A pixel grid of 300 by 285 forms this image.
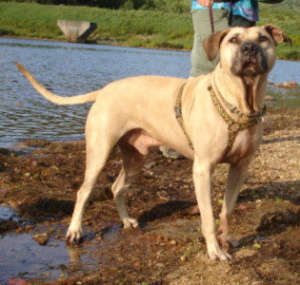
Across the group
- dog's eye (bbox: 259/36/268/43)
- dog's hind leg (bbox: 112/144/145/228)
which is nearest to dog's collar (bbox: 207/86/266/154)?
dog's eye (bbox: 259/36/268/43)

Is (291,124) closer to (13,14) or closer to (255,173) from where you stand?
(255,173)

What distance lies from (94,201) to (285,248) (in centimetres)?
201

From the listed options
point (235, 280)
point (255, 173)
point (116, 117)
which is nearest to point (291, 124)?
point (255, 173)

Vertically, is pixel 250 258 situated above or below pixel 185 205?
above

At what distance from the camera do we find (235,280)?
3508 millimetres

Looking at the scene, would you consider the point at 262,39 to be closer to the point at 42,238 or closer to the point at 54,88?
the point at 42,238

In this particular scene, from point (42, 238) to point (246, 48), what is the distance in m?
2.15

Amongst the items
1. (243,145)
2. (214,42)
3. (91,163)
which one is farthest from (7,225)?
(214,42)

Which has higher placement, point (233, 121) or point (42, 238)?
point (233, 121)

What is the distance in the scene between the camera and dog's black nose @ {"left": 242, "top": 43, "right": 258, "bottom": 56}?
376 cm

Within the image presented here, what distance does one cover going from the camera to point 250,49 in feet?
12.4

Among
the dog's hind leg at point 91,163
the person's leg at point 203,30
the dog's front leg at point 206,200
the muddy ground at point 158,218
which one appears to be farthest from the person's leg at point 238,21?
the dog's front leg at point 206,200

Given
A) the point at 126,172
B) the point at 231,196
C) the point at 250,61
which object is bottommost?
the point at 126,172

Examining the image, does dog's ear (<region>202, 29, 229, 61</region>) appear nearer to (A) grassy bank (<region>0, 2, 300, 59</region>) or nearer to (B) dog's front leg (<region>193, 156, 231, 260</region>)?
(B) dog's front leg (<region>193, 156, 231, 260</region>)
